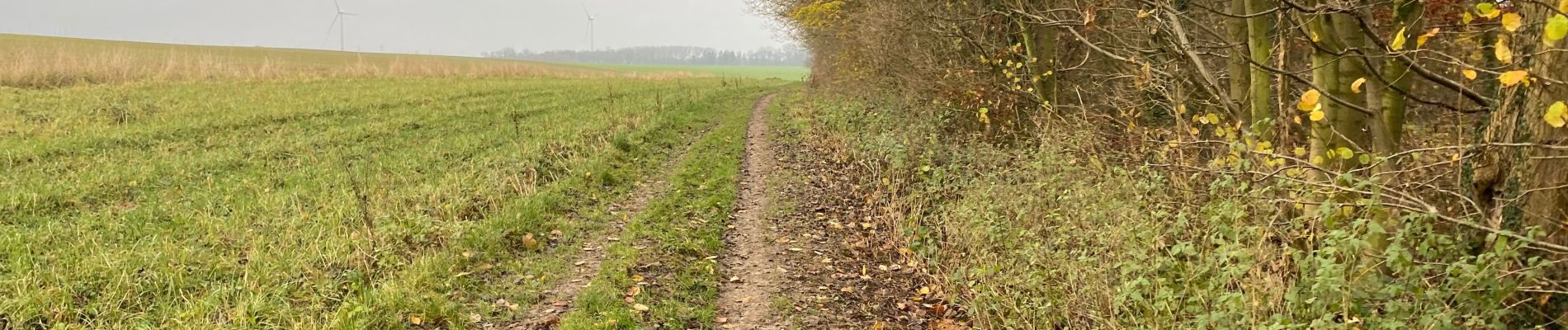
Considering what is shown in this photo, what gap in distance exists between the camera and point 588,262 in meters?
6.69

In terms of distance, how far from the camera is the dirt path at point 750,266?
18.2 feet

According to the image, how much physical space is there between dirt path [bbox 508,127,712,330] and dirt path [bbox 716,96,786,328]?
4.07 ft

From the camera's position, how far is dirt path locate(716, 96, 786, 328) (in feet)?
18.2

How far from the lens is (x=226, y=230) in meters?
6.77

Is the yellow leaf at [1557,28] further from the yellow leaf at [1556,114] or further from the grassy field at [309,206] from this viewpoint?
the grassy field at [309,206]

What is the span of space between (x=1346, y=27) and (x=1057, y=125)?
4838 mm

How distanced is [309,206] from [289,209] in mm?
203

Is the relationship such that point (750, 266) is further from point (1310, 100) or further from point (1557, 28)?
point (1557, 28)

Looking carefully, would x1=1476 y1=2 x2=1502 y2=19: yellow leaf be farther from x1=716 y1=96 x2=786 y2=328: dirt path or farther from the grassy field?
the grassy field

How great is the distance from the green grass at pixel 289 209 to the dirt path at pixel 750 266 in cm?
163

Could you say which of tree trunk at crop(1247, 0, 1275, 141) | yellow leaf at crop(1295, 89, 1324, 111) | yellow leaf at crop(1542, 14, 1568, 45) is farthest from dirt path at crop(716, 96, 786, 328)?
yellow leaf at crop(1542, 14, 1568, 45)

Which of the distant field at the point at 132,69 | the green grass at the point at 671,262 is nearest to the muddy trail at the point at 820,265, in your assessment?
the green grass at the point at 671,262

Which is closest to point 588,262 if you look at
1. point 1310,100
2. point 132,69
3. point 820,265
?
point 820,265

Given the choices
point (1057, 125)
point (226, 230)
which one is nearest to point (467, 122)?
point (226, 230)
